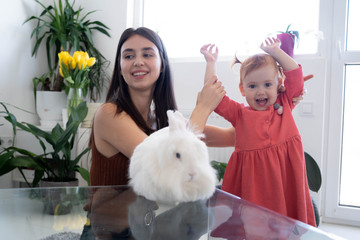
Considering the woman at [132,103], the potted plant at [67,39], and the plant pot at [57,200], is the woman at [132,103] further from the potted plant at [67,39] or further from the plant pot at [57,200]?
the potted plant at [67,39]

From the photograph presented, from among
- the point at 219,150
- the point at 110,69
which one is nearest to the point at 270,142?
the point at 219,150

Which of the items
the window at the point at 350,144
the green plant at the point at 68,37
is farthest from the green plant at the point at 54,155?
the window at the point at 350,144

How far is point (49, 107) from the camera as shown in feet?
8.59

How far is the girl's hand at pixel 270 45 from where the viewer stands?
860mm

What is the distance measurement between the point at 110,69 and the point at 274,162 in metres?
2.15

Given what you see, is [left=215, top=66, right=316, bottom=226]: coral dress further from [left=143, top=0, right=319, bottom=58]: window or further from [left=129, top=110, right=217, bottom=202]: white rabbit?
[left=143, top=0, right=319, bottom=58]: window

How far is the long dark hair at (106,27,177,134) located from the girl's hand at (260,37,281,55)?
1.17 ft

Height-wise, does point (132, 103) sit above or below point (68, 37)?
below

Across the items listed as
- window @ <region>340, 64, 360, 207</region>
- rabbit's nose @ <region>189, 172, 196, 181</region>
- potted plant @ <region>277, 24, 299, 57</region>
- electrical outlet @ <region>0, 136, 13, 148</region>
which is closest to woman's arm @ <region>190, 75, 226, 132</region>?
potted plant @ <region>277, 24, 299, 57</region>

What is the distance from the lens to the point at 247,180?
2.94ft

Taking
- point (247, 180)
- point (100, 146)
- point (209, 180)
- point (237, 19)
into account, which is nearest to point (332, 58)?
point (237, 19)

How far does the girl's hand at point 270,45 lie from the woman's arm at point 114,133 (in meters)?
0.42

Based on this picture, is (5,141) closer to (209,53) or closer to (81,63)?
(81,63)

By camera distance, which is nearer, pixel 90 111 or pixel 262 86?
pixel 262 86
